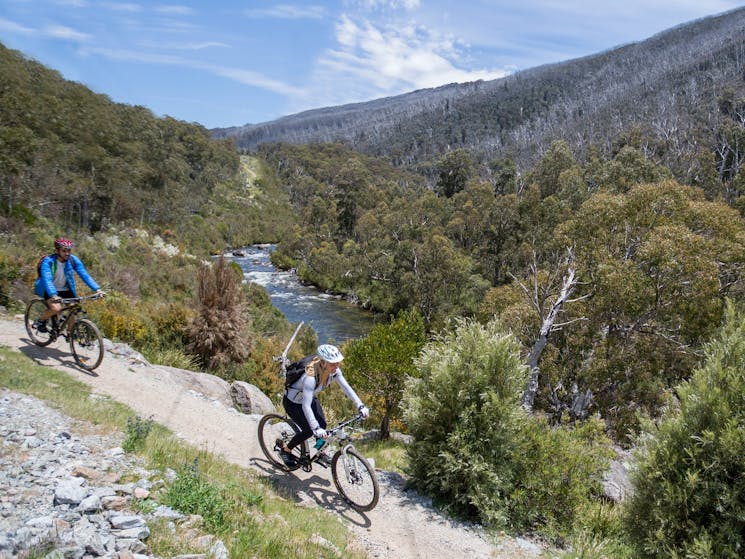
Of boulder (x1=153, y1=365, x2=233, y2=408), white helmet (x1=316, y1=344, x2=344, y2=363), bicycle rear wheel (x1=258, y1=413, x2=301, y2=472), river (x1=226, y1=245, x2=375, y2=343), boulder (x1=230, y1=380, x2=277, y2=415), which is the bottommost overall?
river (x1=226, y1=245, x2=375, y2=343)

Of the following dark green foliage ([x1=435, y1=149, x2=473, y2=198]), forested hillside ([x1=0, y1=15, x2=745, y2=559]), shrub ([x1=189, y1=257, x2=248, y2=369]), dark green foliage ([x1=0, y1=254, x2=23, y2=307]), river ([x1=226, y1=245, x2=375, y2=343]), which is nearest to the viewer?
forested hillside ([x1=0, y1=15, x2=745, y2=559])

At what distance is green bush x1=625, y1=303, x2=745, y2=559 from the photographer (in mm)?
5051

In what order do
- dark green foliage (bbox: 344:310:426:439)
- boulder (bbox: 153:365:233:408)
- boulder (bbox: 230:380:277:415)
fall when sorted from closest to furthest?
boulder (bbox: 153:365:233:408)
boulder (bbox: 230:380:277:415)
dark green foliage (bbox: 344:310:426:439)

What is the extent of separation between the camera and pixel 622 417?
16.3m

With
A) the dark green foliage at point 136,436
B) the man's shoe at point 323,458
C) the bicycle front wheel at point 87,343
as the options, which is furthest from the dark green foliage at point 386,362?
the dark green foliage at point 136,436

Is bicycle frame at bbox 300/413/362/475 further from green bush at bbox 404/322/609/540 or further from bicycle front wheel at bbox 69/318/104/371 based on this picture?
bicycle front wheel at bbox 69/318/104/371

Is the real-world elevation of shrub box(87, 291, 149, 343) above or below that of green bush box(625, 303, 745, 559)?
below

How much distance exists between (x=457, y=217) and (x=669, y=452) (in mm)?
42030

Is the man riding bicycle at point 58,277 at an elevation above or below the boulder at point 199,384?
above

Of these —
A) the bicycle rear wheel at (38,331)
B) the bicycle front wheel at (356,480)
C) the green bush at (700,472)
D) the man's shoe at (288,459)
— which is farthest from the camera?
the bicycle rear wheel at (38,331)

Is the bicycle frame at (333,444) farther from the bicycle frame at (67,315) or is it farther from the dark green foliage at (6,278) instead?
the dark green foliage at (6,278)

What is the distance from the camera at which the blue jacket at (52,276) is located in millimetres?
7867

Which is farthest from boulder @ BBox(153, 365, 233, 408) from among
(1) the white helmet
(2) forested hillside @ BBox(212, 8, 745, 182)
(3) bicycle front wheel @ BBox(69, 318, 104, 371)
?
(2) forested hillside @ BBox(212, 8, 745, 182)

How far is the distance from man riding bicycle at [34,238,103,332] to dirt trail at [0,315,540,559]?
1194mm
